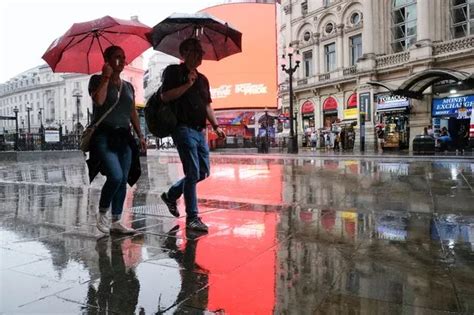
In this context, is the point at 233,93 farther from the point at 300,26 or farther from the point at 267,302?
the point at 267,302

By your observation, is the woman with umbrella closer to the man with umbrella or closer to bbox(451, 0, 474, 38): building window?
the man with umbrella

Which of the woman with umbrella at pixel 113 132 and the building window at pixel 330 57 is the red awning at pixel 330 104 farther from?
the woman with umbrella at pixel 113 132

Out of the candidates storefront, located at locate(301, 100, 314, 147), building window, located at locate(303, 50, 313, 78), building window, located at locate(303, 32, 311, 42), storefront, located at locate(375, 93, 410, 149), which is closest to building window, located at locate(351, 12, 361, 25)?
building window, located at locate(303, 32, 311, 42)

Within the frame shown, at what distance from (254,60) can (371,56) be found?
21585 mm

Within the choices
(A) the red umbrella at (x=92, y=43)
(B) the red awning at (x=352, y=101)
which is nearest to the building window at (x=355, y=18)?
(B) the red awning at (x=352, y=101)

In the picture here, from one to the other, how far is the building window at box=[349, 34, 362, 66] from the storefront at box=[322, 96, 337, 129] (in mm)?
3673

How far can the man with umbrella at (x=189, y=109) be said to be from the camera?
14.9ft

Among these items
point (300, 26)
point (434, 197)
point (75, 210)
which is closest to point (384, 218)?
point (434, 197)

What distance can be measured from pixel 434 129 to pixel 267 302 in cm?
2763

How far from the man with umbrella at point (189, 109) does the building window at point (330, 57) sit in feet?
118

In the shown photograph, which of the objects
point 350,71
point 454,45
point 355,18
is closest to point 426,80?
point 454,45

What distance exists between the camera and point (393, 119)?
1246 inches

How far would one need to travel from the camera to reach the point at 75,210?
6156 mm

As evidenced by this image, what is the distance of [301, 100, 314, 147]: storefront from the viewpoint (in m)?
40.7
